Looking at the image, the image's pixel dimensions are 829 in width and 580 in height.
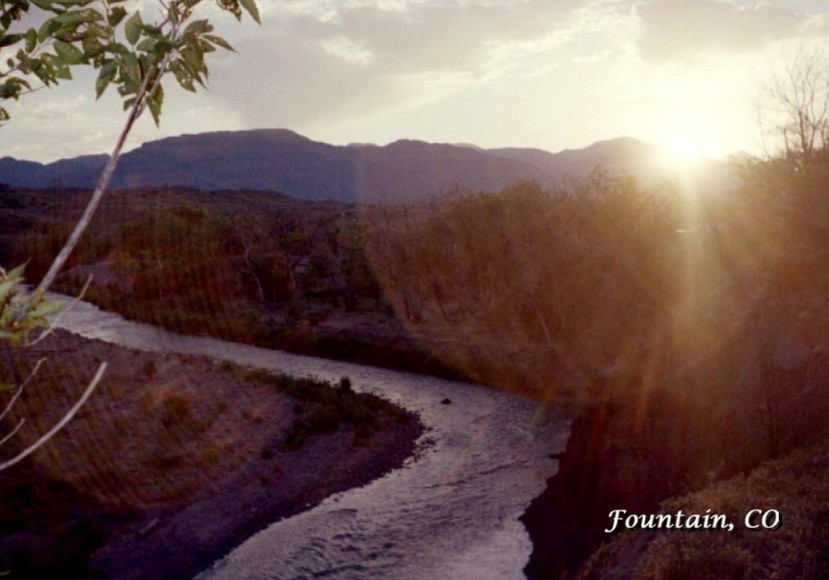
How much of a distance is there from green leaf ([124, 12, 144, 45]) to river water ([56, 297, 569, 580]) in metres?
17.8

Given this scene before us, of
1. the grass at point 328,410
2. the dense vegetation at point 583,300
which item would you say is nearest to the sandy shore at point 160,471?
the grass at point 328,410

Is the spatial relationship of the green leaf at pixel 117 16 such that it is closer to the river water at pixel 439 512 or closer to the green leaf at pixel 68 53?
the green leaf at pixel 68 53

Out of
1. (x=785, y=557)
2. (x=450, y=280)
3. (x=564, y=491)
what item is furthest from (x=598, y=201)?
(x=785, y=557)

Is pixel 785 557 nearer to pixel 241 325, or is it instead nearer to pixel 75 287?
pixel 241 325

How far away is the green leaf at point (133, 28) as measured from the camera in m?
3.14

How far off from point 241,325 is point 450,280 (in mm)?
18865

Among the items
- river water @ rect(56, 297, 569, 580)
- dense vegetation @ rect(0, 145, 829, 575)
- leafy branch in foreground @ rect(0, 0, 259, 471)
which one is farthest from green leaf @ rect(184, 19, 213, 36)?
river water @ rect(56, 297, 569, 580)

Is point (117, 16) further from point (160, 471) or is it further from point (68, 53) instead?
point (160, 471)

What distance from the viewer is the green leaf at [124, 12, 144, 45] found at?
10.3ft

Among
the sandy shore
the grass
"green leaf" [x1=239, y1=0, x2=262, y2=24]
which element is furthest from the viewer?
the grass

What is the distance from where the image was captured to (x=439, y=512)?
888 inches

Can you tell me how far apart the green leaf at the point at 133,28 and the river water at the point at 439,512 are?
17.8 meters

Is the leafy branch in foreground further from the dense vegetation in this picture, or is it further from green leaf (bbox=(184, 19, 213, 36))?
the dense vegetation

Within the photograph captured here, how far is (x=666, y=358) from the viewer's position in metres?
24.0
